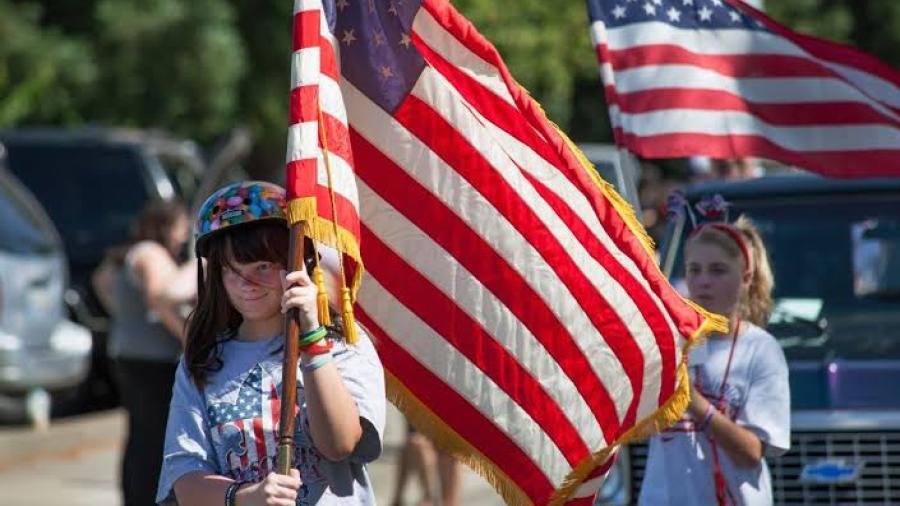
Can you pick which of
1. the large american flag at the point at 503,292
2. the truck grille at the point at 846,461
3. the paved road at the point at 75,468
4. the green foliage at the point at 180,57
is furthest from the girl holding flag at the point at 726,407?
the green foliage at the point at 180,57

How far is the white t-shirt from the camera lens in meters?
6.16

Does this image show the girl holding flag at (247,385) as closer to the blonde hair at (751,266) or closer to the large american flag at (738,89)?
the blonde hair at (751,266)

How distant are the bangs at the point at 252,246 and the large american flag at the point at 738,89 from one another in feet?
8.02

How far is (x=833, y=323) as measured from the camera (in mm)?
7859

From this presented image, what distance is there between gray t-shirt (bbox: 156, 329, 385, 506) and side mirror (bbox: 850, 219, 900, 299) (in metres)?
3.65

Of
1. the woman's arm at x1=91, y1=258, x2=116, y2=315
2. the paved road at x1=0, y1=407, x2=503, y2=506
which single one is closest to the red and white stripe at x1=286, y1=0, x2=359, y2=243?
the woman's arm at x1=91, y1=258, x2=116, y2=315

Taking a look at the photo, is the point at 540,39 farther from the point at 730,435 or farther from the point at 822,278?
the point at 730,435

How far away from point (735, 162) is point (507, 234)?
6196 mm

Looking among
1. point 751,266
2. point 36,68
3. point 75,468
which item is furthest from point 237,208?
point 36,68

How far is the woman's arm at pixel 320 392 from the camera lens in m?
4.52

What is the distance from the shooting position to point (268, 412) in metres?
4.72

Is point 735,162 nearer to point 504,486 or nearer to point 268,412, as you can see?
point 504,486

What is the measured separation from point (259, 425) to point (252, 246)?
42cm

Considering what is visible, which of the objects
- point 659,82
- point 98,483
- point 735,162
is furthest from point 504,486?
point 98,483
